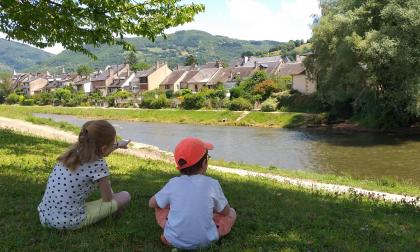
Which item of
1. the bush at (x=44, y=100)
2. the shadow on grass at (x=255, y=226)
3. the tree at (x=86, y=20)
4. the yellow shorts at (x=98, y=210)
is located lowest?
the bush at (x=44, y=100)

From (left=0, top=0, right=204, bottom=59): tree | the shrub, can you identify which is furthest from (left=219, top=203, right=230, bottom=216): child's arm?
the shrub

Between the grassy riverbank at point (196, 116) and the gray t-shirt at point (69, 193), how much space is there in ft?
112

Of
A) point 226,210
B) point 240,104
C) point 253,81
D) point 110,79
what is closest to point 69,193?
point 226,210

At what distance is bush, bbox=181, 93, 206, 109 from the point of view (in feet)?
191

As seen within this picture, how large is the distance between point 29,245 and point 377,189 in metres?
10.6

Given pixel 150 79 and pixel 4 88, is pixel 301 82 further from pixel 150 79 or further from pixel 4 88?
pixel 4 88

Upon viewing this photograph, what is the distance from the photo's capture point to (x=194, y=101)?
5872 centimetres

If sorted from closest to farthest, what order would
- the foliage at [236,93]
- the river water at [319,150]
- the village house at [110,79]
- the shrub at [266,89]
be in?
the river water at [319,150] → the shrub at [266,89] → the foliage at [236,93] → the village house at [110,79]

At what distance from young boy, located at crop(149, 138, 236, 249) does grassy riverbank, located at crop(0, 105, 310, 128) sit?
3505 centimetres

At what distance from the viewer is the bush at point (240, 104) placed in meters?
53.0

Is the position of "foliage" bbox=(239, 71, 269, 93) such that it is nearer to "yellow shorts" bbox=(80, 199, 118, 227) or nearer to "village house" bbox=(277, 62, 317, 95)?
"village house" bbox=(277, 62, 317, 95)

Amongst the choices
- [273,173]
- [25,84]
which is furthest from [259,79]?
[25,84]

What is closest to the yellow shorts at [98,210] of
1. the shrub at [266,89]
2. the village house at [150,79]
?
the shrub at [266,89]

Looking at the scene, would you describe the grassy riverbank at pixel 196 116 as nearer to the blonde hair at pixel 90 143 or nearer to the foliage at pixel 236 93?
the foliage at pixel 236 93
